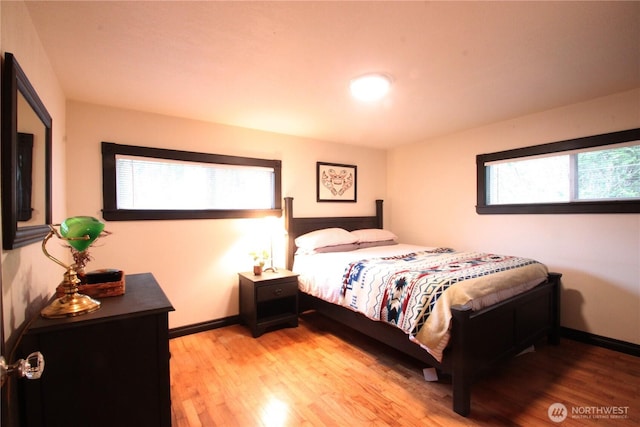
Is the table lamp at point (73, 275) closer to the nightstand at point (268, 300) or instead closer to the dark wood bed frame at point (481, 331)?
the nightstand at point (268, 300)

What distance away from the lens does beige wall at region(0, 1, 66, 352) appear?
1.17m

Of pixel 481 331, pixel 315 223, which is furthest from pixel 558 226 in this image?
pixel 315 223

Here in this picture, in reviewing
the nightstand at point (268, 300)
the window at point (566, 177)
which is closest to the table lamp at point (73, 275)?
the nightstand at point (268, 300)

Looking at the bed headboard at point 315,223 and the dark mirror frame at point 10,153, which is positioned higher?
the dark mirror frame at point 10,153

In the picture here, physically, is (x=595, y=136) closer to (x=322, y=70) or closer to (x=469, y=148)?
(x=469, y=148)

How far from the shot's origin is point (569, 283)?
2.95m

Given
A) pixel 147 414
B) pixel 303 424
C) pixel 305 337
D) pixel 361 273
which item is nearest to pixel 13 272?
pixel 147 414

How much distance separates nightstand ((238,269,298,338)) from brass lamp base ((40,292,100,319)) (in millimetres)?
1734

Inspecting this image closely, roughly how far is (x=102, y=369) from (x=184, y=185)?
2.16 m

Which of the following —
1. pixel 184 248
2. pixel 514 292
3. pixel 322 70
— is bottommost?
pixel 514 292

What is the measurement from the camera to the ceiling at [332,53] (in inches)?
60.2

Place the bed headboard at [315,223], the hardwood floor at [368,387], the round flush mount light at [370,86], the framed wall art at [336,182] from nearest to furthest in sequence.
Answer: the hardwood floor at [368,387], the round flush mount light at [370,86], the bed headboard at [315,223], the framed wall art at [336,182]

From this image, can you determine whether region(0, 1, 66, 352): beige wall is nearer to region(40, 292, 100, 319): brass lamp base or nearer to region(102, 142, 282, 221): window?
region(40, 292, 100, 319): brass lamp base

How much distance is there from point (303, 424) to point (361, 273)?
118cm
